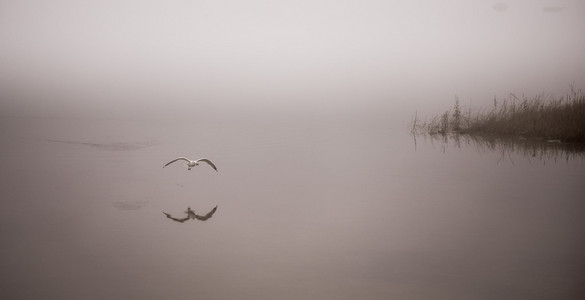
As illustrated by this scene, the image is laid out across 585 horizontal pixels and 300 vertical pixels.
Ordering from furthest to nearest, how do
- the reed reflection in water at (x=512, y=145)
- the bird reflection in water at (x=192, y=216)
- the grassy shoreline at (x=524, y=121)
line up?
the grassy shoreline at (x=524, y=121) → the reed reflection in water at (x=512, y=145) → the bird reflection in water at (x=192, y=216)

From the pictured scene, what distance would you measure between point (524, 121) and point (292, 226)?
4311mm

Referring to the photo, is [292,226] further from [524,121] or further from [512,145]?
[524,121]

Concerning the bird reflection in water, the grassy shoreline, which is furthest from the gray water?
Answer: the grassy shoreline

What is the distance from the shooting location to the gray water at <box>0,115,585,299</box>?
151 centimetres

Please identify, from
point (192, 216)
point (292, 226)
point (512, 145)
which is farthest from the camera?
point (512, 145)

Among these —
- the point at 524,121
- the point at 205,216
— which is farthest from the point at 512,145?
the point at 205,216

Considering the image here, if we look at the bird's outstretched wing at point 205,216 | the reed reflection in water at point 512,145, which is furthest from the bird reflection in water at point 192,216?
the reed reflection in water at point 512,145

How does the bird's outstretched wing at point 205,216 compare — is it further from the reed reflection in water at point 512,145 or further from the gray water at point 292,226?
the reed reflection in water at point 512,145

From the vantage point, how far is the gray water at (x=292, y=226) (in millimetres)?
1506

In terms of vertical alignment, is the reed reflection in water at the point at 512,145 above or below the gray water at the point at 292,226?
above

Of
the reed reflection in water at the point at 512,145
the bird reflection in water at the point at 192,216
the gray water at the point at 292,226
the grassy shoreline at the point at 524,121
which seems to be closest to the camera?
the gray water at the point at 292,226

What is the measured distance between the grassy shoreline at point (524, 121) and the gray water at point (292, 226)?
1.00 m

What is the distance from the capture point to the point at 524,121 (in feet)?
17.5

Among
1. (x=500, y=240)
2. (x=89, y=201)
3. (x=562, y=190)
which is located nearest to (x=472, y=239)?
(x=500, y=240)
